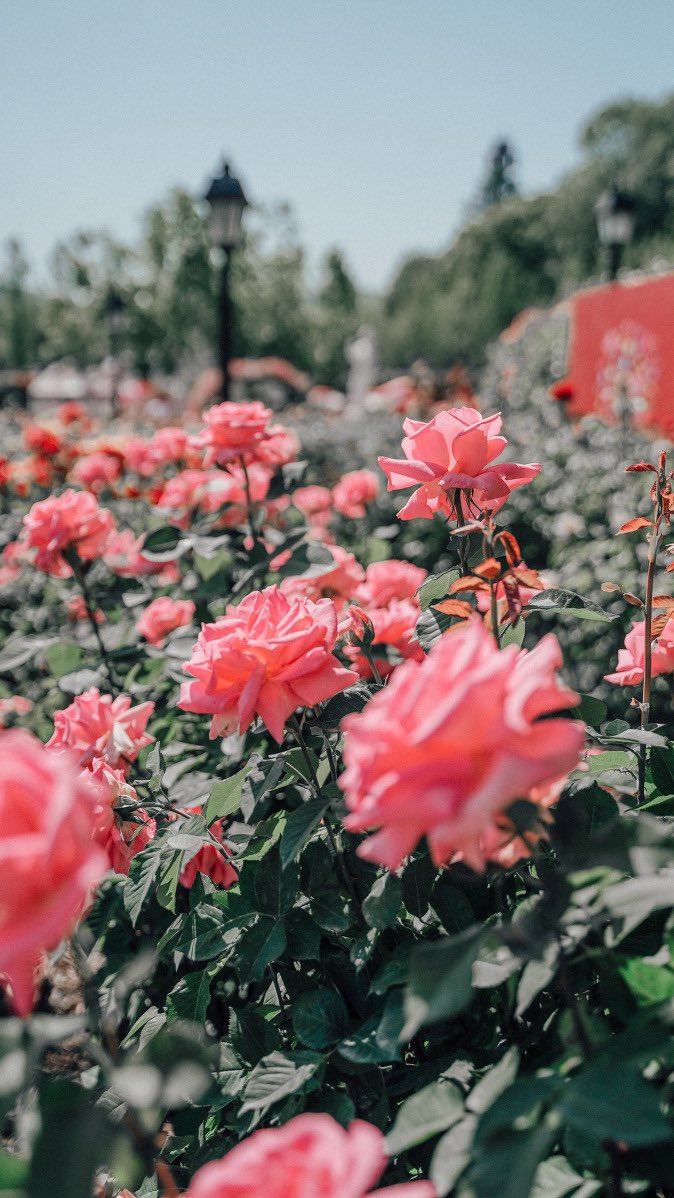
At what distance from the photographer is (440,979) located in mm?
604

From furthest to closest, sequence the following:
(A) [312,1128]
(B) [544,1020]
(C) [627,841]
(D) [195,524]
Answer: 1. (D) [195,524]
2. (B) [544,1020]
3. (C) [627,841]
4. (A) [312,1128]

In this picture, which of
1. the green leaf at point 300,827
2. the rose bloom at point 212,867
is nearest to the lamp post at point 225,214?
the rose bloom at point 212,867

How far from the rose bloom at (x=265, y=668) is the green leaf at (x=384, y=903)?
193 mm

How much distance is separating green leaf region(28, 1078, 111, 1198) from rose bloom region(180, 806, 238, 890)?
640mm

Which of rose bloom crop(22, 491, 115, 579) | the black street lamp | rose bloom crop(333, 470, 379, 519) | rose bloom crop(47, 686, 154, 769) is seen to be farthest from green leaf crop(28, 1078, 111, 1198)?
the black street lamp

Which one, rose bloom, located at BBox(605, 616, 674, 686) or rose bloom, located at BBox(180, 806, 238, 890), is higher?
rose bloom, located at BBox(605, 616, 674, 686)

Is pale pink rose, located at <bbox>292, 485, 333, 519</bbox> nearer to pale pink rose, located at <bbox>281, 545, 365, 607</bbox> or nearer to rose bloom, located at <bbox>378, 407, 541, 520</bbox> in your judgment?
pale pink rose, located at <bbox>281, 545, 365, 607</bbox>

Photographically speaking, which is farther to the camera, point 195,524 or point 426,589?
point 195,524

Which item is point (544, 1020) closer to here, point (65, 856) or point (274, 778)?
point (274, 778)

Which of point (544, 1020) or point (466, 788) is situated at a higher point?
point (466, 788)

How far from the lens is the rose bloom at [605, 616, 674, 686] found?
121cm

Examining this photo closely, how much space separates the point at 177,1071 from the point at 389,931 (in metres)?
0.48

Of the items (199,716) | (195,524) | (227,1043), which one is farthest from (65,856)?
(195,524)

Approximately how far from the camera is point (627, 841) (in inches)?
25.6
